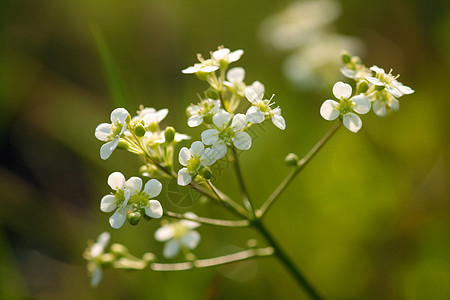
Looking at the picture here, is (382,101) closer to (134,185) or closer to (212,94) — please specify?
(212,94)

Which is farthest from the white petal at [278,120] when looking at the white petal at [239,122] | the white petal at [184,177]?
Result: the white petal at [184,177]

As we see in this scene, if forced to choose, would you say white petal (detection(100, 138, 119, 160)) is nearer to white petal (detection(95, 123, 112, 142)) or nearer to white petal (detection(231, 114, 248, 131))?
white petal (detection(95, 123, 112, 142))

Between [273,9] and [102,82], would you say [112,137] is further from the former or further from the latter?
[273,9]

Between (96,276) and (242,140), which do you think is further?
(96,276)

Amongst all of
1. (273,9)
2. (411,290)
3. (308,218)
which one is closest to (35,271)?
(308,218)

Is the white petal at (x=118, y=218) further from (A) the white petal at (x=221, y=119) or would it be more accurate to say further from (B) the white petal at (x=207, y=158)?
(A) the white petal at (x=221, y=119)

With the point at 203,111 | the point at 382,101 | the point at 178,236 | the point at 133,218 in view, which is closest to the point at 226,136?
the point at 203,111
